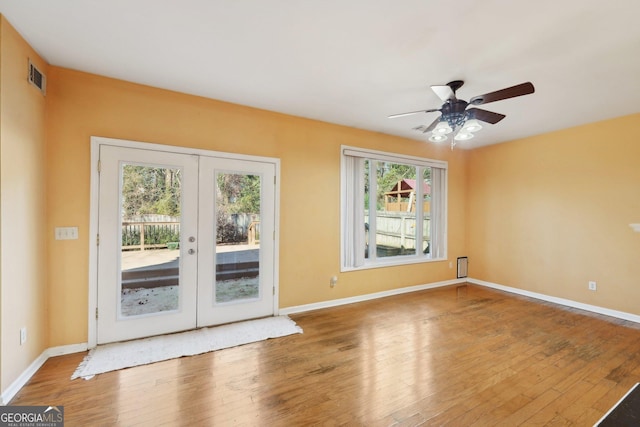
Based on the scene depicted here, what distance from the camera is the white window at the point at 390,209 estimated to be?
427 centimetres

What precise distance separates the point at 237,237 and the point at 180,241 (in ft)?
2.08

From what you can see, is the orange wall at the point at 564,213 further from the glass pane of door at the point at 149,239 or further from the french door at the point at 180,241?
the glass pane of door at the point at 149,239

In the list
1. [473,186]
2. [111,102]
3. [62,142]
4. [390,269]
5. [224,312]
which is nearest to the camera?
[62,142]

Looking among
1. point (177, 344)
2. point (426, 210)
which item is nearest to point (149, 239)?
point (177, 344)

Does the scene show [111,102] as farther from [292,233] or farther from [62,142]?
[292,233]

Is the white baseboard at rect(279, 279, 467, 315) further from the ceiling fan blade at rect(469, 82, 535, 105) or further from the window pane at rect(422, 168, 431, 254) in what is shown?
the ceiling fan blade at rect(469, 82, 535, 105)

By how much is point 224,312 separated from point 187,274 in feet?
2.11

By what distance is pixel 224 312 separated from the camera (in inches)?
133

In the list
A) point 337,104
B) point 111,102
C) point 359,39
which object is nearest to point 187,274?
point 111,102

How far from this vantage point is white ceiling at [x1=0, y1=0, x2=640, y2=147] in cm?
187

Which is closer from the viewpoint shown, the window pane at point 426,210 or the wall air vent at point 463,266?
the window pane at point 426,210

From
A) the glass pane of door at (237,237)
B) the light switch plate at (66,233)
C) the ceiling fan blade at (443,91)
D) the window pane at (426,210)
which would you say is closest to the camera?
the ceiling fan blade at (443,91)

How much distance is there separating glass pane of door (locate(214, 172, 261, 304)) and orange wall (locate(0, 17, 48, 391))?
1.52 m

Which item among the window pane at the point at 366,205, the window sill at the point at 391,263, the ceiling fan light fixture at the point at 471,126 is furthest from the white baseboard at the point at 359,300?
the ceiling fan light fixture at the point at 471,126
